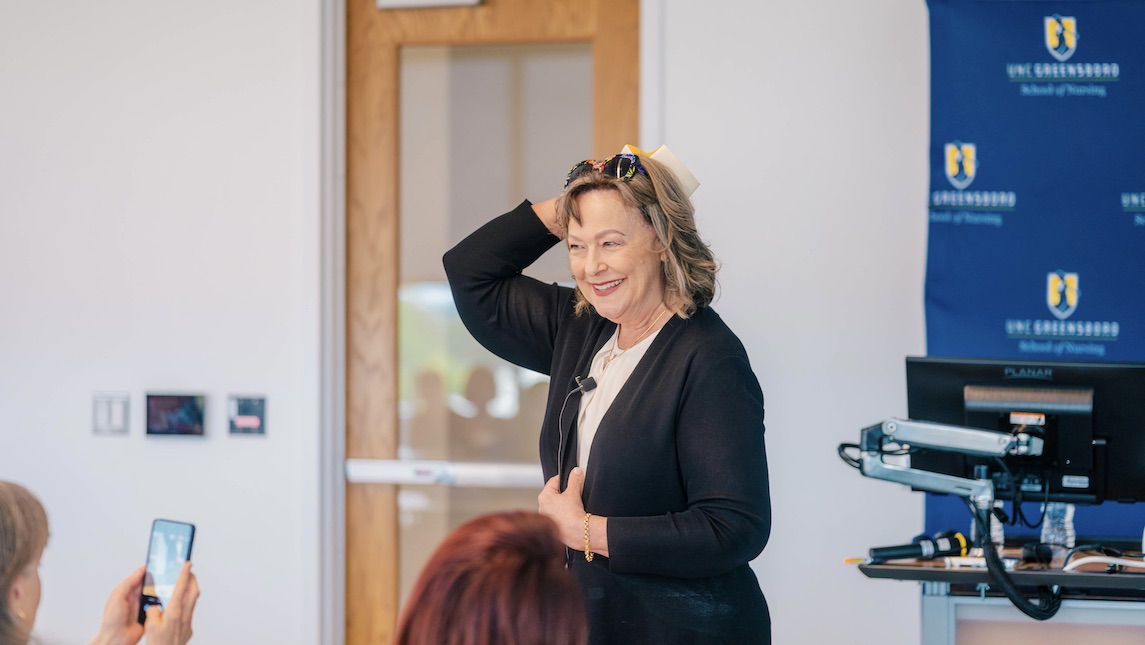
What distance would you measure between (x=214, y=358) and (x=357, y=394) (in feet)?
1.57

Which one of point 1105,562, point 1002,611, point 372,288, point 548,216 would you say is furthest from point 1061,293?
point 372,288

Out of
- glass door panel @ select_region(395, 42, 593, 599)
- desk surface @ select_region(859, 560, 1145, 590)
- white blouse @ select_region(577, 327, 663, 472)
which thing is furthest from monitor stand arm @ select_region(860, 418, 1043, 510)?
glass door panel @ select_region(395, 42, 593, 599)

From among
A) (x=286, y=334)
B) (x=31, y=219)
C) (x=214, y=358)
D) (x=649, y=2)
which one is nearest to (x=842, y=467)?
(x=649, y=2)

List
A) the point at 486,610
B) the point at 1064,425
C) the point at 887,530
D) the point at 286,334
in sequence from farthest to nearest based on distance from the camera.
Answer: the point at 286,334 < the point at 887,530 < the point at 1064,425 < the point at 486,610

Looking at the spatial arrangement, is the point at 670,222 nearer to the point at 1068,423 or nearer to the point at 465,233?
the point at 1068,423

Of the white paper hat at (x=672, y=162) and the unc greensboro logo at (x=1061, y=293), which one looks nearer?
the white paper hat at (x=672, y=162)

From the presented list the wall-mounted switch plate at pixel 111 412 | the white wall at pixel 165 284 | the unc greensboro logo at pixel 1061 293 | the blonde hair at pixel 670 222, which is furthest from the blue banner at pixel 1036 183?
the wall-mounted switch plate at pixel 111 412

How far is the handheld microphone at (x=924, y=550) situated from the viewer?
96.0 inches

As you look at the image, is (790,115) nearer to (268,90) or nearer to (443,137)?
(443,137)

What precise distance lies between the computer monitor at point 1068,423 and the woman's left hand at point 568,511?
1047 millimetres

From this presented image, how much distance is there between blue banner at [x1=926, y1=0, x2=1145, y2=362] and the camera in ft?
10.1

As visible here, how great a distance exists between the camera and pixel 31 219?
12.0 feet

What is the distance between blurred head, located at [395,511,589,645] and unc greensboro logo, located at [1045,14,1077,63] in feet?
8.59

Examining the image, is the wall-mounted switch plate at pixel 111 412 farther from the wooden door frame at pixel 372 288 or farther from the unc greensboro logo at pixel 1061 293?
the unc greensboro logo at pixel 1061 293
